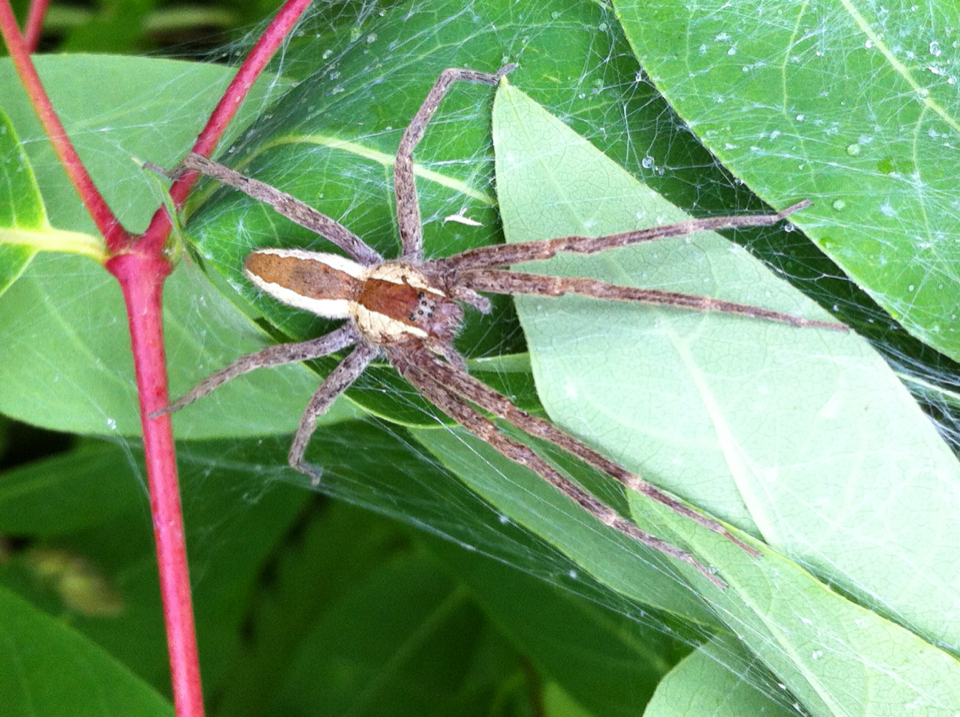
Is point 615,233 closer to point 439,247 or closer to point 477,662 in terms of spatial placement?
point 439,247

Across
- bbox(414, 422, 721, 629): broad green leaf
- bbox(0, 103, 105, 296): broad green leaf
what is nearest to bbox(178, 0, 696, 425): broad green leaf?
bbox(414, 422, 721, 629): broad green leaf

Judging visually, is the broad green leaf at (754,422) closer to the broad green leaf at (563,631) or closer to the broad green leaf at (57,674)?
the broad green leaf at (563,631)

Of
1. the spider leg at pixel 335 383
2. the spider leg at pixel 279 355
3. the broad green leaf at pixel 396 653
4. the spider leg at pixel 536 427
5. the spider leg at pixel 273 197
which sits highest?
the spider leg at pixel 273 197

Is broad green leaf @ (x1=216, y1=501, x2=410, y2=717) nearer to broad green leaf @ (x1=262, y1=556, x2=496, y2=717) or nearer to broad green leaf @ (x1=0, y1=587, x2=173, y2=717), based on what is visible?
broad green leaf @ (x1=262, y1=556, x2=496, y2=717)

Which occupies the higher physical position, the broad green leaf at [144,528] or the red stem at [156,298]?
the red stem at [156,298]

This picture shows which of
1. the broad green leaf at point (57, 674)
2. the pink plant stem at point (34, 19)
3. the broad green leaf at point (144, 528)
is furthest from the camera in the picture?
the broad green leaf at point (144, 528)

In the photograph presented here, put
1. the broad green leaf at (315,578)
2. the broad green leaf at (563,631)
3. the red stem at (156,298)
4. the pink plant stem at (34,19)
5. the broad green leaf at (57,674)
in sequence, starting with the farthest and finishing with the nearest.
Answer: the broad green leaf at (315,578) → the broad green leaf at (563,631) → the pink plant stem at (34,19) → the broad green leaf at (57,674) → the red stem at (156,298)

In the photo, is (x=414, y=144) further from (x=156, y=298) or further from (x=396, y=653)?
(x=396, y=653)

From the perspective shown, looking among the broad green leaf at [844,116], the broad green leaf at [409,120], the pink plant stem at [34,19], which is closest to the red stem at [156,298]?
the broad green leaf at [409,120]

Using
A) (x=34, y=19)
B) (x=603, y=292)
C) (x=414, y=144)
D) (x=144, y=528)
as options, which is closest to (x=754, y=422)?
(x=603, y=292)
